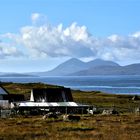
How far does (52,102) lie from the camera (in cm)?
8825

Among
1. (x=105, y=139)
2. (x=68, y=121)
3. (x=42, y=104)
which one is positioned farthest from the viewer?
(x=42, y=104)

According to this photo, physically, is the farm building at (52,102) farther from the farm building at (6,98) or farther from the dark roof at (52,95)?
the farm building at (6,98)

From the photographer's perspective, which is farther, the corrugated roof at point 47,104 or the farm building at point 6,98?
the farm building at point 6,98

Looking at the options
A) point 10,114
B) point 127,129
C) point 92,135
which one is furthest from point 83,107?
point 92,135

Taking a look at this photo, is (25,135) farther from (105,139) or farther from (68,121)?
(68,121)

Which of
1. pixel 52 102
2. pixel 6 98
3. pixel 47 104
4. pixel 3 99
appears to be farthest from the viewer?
pixel 6 98

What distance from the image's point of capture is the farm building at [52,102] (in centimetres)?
8062

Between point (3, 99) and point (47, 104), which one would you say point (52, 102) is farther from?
point (3, 99)

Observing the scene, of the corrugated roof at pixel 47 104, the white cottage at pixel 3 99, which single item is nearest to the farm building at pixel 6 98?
the white cottage at pixel 3 99

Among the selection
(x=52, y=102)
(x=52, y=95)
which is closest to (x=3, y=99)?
(x=52, y=95)

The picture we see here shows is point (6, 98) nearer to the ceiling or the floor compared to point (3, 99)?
nearer to the ceiling

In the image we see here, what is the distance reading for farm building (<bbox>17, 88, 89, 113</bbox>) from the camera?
80.6m

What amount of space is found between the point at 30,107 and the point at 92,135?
41.0 metres

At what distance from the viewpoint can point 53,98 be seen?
89875 mm
